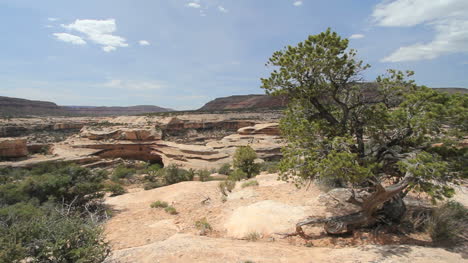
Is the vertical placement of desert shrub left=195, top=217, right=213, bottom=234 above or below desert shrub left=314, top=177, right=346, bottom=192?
below

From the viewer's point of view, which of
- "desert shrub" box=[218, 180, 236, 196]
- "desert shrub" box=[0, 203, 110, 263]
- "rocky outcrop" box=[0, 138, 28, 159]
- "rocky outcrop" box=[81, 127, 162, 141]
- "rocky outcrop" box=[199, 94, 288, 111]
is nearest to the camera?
"desert shrub" box=[0, 203, 110, 263]

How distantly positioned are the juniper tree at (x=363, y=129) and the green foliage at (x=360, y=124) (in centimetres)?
2

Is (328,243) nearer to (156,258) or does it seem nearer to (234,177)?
(156,258)

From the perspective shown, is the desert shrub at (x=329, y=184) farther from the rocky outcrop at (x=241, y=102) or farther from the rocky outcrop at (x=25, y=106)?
the rocky outcrop at (x=25, y=106)

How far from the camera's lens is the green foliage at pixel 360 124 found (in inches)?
173

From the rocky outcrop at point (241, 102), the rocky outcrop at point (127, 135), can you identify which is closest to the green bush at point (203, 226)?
the rocky outcrop at point (127, 135)

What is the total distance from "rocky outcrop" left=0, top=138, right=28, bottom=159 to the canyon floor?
19509mm

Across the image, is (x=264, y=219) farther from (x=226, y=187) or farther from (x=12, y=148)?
(x=12, y=148)

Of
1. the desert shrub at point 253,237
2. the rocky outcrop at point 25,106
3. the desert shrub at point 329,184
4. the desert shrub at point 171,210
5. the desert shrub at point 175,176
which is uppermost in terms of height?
the rocky outcrop at point 25,106

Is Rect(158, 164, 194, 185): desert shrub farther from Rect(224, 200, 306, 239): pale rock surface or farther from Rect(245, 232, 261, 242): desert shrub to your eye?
Rect(245, 232, 261, 242): desert shrub

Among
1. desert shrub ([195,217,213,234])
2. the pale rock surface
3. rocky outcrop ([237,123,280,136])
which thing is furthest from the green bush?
rocky outcrop ([237,123,280,136])

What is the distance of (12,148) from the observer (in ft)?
74.0

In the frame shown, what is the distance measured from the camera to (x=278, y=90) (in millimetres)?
6203

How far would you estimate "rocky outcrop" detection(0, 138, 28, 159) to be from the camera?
2219 centimetres
